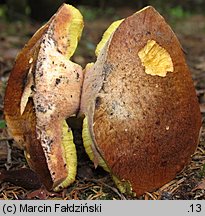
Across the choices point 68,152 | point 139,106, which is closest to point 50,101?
point 68,152

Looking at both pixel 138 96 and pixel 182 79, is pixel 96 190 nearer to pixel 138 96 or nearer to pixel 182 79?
pixel 138 96

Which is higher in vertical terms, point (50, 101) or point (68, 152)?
point (50, 101)

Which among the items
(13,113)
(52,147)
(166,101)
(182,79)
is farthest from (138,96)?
(13,113)

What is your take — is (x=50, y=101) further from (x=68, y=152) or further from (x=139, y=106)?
(x=139, y=106)

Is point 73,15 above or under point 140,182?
above
